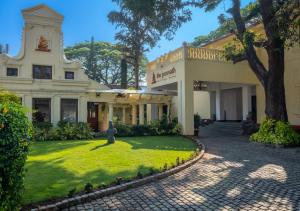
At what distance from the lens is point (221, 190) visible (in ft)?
22.0

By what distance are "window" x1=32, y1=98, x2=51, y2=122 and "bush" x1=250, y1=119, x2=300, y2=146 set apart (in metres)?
13.6

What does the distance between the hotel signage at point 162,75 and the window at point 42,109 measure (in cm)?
852

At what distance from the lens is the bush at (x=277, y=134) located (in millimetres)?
13731

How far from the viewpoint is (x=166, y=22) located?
15.7 metres

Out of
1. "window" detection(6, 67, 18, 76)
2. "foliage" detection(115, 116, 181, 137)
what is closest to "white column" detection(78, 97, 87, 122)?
"foliage" detection(115, 116, 181, 137)

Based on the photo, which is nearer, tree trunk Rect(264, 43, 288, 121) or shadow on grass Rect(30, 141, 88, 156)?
shadow on grass Rect(30, 141, 88, 156)

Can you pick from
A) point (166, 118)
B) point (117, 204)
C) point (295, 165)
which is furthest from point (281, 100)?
point (117, 204)

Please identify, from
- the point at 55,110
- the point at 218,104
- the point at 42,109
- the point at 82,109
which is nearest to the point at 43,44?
the point at 42,109

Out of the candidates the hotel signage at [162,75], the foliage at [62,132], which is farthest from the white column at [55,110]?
the hotel signage at [162,75]

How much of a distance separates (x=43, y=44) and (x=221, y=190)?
686 inches

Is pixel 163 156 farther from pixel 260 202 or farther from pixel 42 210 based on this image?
pixel 42 210

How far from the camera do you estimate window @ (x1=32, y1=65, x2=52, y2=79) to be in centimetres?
1984

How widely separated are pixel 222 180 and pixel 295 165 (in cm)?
339

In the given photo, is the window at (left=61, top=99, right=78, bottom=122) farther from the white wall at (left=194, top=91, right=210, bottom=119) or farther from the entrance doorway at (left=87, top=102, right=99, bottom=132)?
the white wall at (left=194, top=91, right=210, bottom=119)
